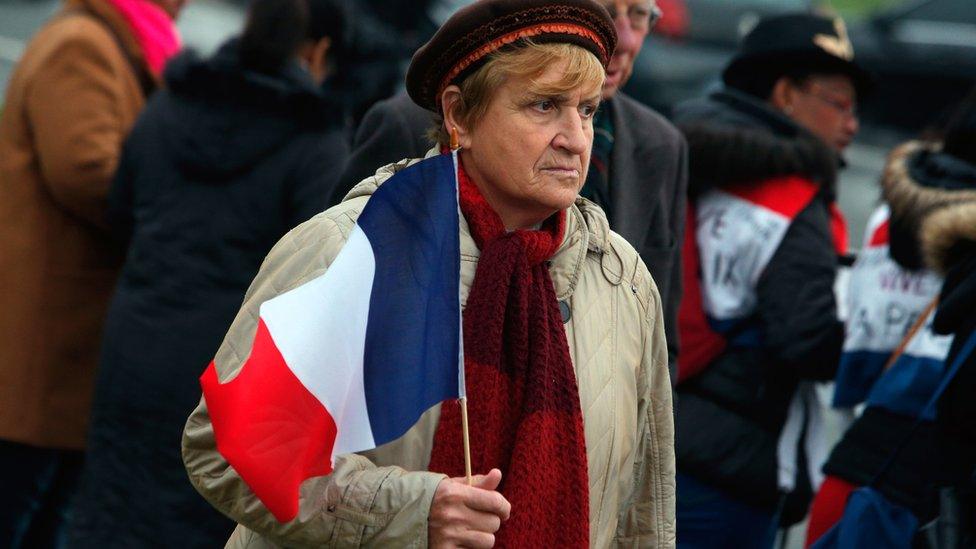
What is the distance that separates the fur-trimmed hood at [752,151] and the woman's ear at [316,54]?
1.15m

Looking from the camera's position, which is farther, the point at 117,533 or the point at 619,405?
the point at 117,533

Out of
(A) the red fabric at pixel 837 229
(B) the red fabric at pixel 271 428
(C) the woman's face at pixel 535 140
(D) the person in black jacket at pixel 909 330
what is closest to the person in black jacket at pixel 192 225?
(A) the red fabric at pixel 837 229

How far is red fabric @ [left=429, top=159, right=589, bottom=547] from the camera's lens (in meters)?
A: 2.78

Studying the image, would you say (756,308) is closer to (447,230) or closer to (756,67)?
(756,67)

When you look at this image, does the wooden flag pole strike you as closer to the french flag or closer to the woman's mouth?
the french flag

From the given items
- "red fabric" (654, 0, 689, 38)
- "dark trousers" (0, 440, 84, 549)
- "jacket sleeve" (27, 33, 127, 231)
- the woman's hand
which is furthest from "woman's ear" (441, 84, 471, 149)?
"red fabric" (654, 0, 689, 38)

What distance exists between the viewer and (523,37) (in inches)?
113

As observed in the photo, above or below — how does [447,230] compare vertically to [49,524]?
above

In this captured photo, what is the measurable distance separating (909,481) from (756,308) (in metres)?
0.71

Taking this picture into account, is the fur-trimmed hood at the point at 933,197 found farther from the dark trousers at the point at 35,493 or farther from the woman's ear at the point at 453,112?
the dark trousers at the point at 35,493

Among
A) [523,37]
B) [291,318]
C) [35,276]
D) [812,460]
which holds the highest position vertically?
[523,37]

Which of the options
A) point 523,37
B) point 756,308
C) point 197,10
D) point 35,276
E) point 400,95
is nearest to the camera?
point 523,37

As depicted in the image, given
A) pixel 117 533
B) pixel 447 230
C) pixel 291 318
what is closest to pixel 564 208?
pixel 447 230

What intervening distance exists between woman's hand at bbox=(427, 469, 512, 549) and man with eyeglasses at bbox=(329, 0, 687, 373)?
1.26 m
